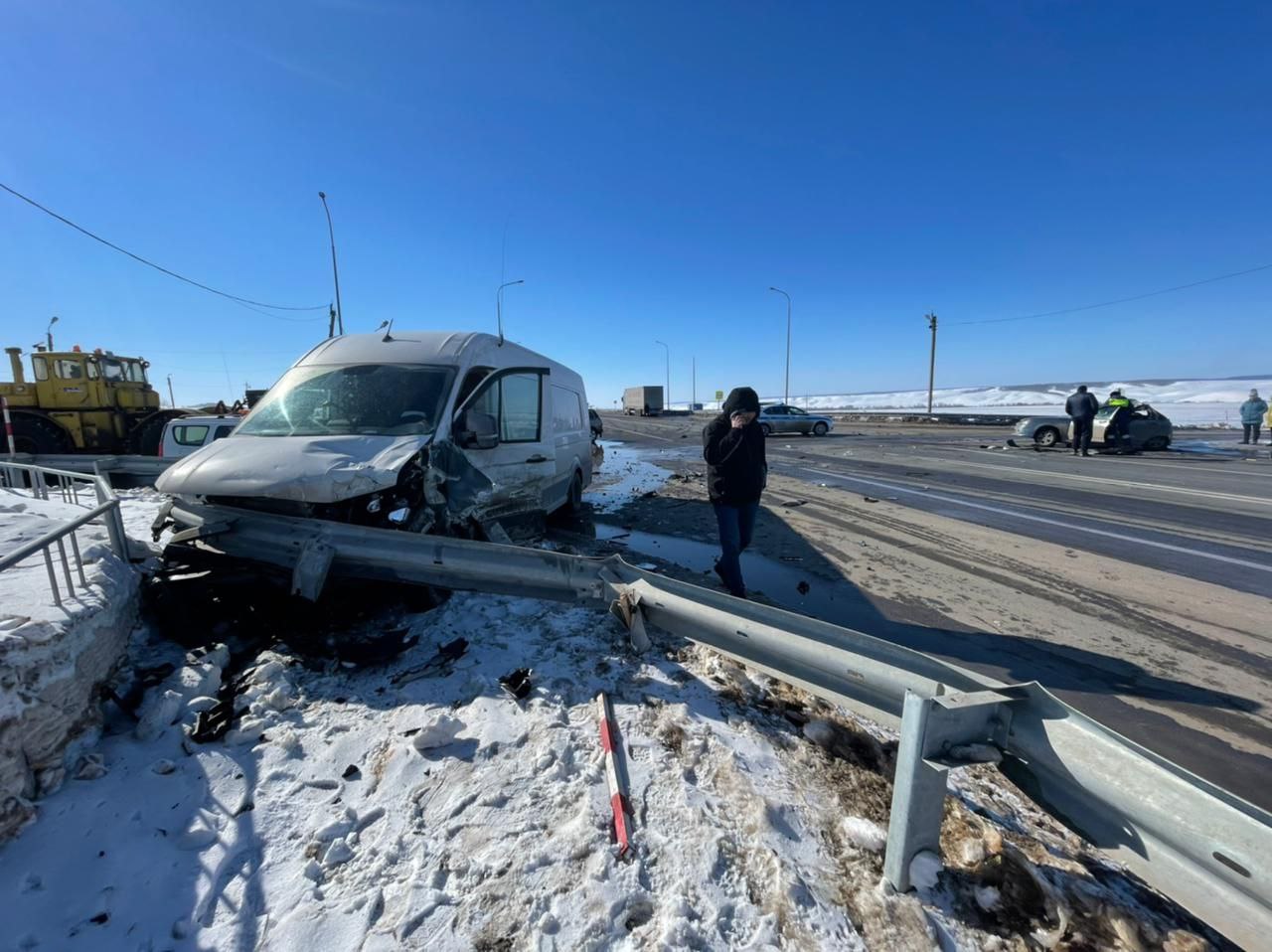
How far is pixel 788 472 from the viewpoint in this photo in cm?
1366

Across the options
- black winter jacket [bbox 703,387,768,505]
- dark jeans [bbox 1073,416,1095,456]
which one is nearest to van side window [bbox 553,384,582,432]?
black winter jacket [bbox 703,387,768,505]

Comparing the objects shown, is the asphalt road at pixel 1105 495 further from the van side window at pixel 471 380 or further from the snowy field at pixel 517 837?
the van side window at pixel 471 380

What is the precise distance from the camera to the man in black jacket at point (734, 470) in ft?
15.6

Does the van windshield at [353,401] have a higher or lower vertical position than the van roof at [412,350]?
lower

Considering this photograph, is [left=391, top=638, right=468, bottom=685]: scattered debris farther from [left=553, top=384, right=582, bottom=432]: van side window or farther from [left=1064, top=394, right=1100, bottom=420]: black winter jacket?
[left=1064, top=394, right=1100, bottom=420]: black winter jacket

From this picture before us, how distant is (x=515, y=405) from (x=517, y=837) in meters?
4.30

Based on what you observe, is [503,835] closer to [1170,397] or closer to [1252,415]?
[1252,415]

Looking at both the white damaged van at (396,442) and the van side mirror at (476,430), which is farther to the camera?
the van side mirror at (476,430)

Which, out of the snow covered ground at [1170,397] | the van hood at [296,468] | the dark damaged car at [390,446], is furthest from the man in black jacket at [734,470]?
the snow covered ground at [1170,397]

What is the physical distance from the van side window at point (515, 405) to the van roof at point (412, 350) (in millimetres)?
276

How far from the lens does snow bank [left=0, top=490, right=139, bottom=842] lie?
1996mm

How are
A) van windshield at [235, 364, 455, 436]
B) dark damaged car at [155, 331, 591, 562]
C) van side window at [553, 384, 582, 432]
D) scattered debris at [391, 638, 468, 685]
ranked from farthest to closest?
van side window at [553, 384, 582, 432]
van windshield at [235, 364, 455, 436]
dark damaged car at [155, 331, 591, 562]
scattered debris at [391, 638, 468, 685]

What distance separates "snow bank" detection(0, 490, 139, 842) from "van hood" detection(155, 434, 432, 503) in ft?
2.42

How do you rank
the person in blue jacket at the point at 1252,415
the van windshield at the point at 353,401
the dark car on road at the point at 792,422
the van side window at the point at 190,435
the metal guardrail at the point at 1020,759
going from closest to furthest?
the metal guardrail at the point at 1020,759
the van windshield at the point at 353,401
the van side window at the point at 190,435
the person in blue jacket at the point at 1252,415
the dark car on road at the point at 792,422
